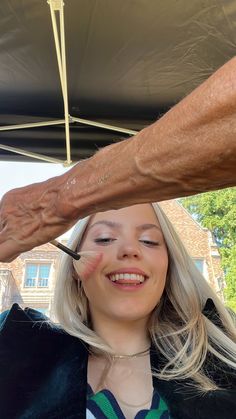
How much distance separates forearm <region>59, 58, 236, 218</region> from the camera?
0.40 metres

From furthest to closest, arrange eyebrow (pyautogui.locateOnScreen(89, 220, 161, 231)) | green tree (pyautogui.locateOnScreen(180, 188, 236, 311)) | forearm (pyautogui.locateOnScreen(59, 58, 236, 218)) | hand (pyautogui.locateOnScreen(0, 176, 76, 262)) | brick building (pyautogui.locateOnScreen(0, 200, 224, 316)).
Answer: green tree (pyautogui.locateOnScreen(180, 188, 236, 311))
brick building (pyautogui.locateOnScreen(0, 200, 224, 316))
eyebrow (pyautogui.locateOnScreen(89, 220, 161, 231))
hand (pyautogui.locateOnScreen(0, 176, 76, 262))
forearm (pyautogui.locateOnScreen(59, 58, 236, 218))

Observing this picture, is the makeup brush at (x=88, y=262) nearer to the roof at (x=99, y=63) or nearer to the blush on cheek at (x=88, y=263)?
the blush on cheek at (x=88, y=263)

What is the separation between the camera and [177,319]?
50.9 inches

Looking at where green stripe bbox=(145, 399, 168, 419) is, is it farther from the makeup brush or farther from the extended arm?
the extended arm

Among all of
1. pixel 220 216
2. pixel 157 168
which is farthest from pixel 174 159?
pixel 220 216

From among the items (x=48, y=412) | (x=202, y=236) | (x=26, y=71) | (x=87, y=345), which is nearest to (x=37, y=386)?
(x=48, y=412)

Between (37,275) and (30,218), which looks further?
(37,275)

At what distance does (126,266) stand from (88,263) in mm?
98

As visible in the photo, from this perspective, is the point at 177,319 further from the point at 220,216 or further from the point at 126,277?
the point at 220,216

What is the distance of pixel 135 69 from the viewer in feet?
5.66

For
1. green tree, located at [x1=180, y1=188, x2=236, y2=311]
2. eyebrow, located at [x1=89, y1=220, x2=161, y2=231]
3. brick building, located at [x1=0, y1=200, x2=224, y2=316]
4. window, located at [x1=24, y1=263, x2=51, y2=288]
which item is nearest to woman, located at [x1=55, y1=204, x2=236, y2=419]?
eyebrow, located at [x1=89, y1=220, x2=161, y2=231]

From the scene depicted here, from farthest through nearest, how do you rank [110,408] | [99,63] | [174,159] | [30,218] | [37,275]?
[37,275] → [99,63] → [110,408] → [30,218] → [174,159]

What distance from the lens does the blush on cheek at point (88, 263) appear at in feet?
3.75

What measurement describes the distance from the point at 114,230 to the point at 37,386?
1.40 ft
